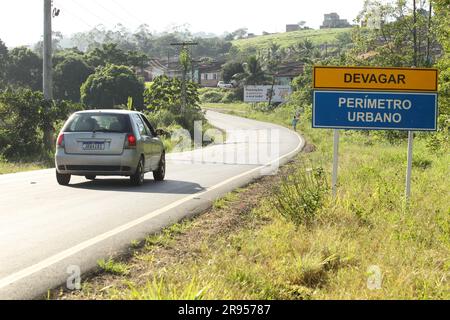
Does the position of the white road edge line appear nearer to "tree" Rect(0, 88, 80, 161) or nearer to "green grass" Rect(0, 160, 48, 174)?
"green grass" Rect(0, 160, 48, 174)

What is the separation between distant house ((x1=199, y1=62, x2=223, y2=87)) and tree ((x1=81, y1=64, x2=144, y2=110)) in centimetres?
7508

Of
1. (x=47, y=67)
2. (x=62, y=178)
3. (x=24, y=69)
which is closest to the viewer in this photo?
(x=62, y=178)

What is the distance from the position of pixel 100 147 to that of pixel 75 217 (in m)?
4.12

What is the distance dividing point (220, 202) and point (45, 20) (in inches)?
608

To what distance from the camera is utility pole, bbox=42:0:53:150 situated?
2239cm

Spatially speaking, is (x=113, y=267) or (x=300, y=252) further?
(x=300, y=252)

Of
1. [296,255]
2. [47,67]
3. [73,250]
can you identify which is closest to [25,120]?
[47,67]

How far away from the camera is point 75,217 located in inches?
341

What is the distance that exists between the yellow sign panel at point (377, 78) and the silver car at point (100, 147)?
187 inches

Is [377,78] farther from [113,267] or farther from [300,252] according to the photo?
[113,267]

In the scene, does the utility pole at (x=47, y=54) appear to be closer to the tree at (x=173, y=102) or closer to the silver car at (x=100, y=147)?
the silver car at (x=100, y=147)
